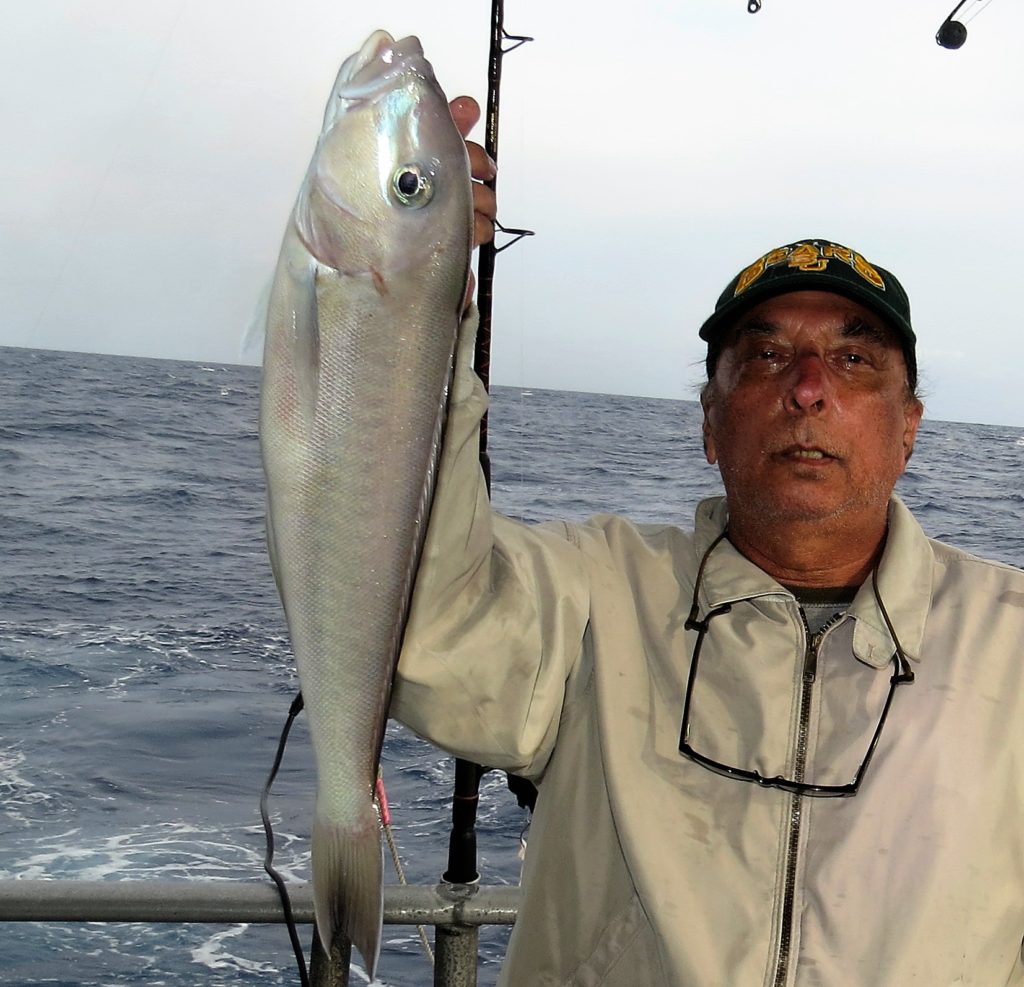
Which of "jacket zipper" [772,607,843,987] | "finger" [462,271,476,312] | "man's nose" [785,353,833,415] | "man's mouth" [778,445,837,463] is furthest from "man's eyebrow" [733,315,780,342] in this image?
"finger" [462,271,476,312]

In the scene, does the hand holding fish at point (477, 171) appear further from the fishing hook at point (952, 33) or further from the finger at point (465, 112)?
the fishing hook at point (952, 33)

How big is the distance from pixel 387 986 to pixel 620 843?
3.26m

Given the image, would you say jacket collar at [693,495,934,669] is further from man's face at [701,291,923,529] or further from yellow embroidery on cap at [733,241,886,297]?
yellow embroidery on cap at [733,241,886,297]

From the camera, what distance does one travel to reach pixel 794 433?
2211 mm

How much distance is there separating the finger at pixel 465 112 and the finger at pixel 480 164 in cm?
2

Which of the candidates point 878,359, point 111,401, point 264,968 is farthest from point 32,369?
point 878,359

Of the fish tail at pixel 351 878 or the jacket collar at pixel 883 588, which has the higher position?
the jacket collar at pixel 883 588

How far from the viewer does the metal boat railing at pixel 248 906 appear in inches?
93.7

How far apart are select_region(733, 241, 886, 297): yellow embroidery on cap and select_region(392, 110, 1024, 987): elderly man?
1 centimetres

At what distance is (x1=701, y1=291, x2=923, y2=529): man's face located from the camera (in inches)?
87.2

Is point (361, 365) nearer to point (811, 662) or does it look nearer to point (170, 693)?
point (811, 662)

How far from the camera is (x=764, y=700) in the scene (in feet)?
6.59

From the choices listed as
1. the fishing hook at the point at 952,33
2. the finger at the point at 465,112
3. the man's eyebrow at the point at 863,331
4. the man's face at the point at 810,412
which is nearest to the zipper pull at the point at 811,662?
the man's face at the point at 810,412

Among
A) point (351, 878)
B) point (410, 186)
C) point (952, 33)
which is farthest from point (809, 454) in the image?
point (952, 33)
